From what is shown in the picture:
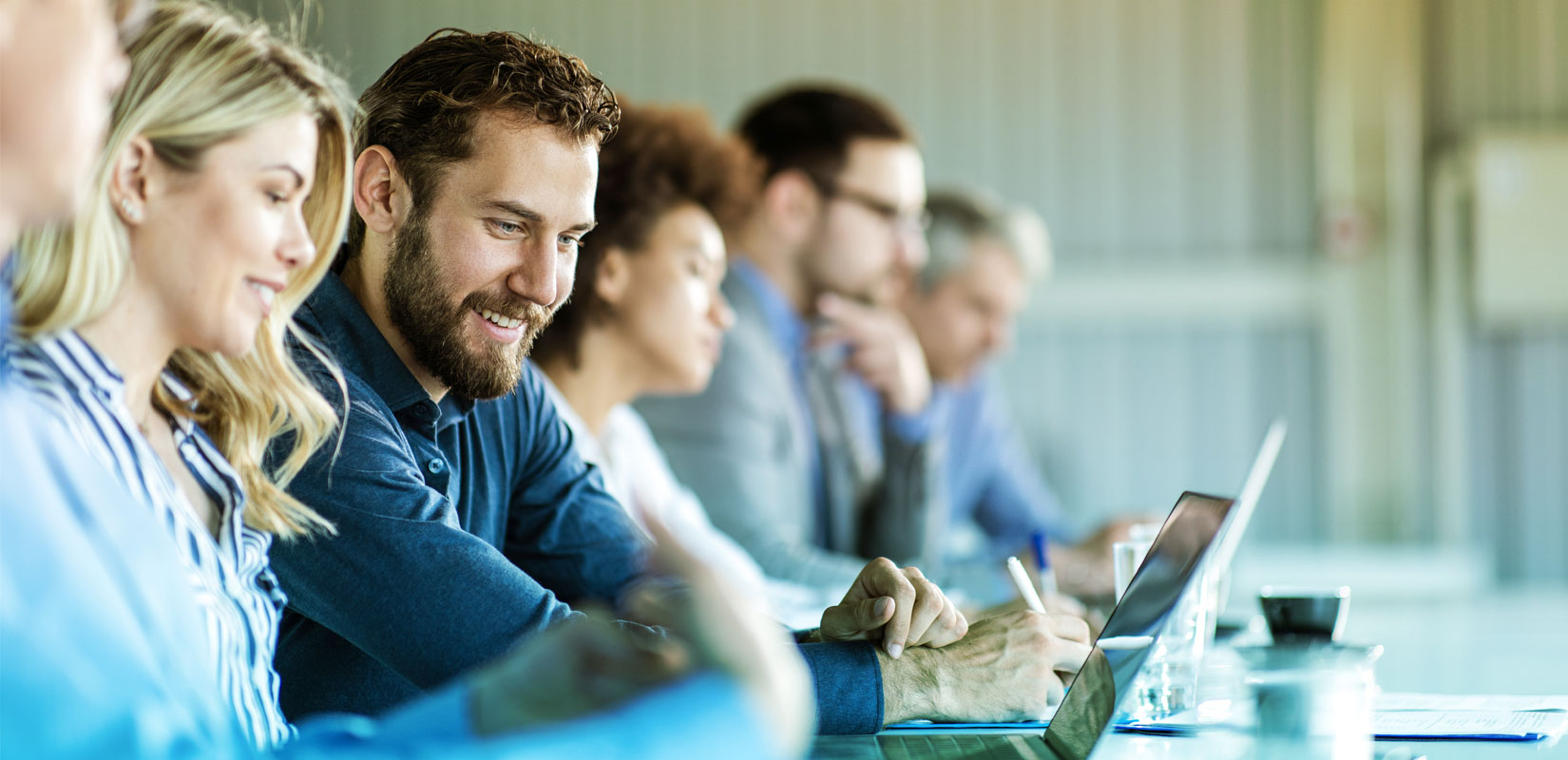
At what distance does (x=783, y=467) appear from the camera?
2.76 m

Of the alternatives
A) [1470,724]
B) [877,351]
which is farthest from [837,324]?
[1470,724]

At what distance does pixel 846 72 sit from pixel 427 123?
12.9 feet

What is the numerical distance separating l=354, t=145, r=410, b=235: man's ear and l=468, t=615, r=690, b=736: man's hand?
2.20 ft

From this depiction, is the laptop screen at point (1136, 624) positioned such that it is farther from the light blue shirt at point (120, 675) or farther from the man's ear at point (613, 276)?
the man's ear at point (613, 276)

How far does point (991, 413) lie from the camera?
12.0 ft

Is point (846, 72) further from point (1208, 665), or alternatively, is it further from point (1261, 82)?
point (1208, 665)

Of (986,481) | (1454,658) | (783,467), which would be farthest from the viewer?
(986,481)

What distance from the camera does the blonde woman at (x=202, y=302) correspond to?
928 millimetres

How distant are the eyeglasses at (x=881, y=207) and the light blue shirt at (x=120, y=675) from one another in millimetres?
2264

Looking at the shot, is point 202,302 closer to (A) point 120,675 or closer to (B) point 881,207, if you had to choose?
(A) point 120,675

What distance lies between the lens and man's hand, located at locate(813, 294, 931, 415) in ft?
9.95

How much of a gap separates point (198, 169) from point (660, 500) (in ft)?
4.23

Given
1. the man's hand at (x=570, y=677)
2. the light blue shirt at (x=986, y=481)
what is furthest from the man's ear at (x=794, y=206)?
the man's hand at (x=570, y=677)

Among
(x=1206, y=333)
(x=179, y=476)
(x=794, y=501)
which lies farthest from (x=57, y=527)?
(x=1206, y=333)
